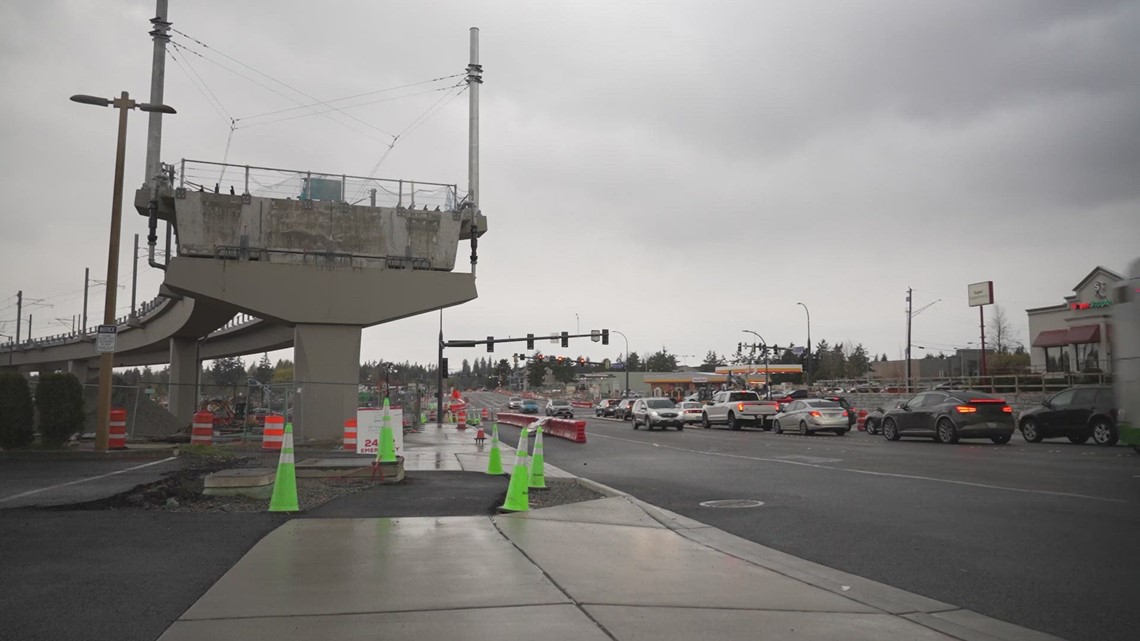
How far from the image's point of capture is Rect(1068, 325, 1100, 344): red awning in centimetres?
4766

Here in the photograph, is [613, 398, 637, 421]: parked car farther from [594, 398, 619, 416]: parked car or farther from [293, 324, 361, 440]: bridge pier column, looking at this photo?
[293, 324, 361, 440]: bridge pier column

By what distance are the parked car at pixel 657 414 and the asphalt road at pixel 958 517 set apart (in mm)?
18334

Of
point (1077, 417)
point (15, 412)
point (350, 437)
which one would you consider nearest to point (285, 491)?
point (15, 412)

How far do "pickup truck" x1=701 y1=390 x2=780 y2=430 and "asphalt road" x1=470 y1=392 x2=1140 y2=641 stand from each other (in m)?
18.6

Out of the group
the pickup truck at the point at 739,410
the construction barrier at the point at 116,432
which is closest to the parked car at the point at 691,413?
the pickup truck at the point at 739,410

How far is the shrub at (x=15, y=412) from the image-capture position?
18391 millimetres

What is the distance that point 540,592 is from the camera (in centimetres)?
571

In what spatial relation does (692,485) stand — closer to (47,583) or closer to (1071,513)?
(1071,513)

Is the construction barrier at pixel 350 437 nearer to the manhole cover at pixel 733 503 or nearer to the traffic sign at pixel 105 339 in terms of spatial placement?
the traffic sign at pixel 105 339

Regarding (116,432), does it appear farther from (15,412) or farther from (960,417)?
(960,417)

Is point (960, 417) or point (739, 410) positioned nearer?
point (960, 417)

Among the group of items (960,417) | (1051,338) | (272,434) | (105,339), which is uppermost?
(1051,338)

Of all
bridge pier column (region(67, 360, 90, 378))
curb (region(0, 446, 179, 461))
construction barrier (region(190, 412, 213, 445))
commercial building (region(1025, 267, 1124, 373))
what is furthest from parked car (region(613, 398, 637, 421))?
bridge pier column (region(67, 360, 90, 378))

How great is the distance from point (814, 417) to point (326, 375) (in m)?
18.5
